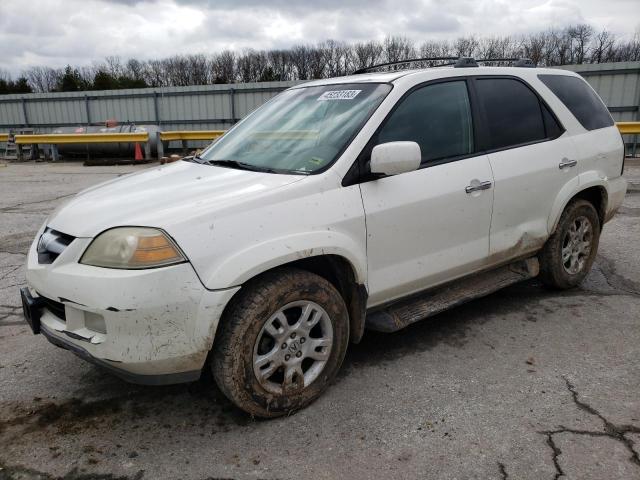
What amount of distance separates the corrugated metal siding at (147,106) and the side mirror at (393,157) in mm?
17461

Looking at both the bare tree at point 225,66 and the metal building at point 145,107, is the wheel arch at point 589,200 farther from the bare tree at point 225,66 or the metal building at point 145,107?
the bare tree at point 225,66

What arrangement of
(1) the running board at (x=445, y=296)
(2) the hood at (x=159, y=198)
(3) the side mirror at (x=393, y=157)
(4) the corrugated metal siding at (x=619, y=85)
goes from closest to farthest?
(2) the hood at (x=159, y=198), (3) the side mirror at (x=393, y=157), (1) the running board at (x=445, y=296), (4) the corrugated metal siding at (x=619, y=85)

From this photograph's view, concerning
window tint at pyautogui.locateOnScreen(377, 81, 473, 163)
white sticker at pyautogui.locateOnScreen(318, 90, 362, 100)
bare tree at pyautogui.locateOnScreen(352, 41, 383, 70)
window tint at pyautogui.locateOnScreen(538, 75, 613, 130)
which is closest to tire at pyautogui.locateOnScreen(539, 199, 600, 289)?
window tint at pyautogui.locateOnScreen(538, 75, 613, 130)

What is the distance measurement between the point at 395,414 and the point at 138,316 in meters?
1.40

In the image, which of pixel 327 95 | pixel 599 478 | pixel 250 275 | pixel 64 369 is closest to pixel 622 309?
pixel 599 478

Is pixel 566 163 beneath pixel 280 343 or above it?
above

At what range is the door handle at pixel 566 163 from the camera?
13.1ft

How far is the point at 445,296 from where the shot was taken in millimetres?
3537

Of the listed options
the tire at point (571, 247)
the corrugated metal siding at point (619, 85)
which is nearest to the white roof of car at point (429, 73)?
the tire at point (571, 247)

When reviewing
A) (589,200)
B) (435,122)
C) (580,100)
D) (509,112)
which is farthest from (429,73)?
(589,200)

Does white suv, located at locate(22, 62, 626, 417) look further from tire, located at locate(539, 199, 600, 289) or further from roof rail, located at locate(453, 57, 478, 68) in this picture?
roof rail, located at locate(453, 57, 478, 68)

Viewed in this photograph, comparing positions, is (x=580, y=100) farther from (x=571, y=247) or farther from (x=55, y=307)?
(x=55, y=307)

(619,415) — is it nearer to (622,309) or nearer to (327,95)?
(622,309)

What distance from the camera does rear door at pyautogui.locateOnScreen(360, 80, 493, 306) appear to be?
9.84ft
